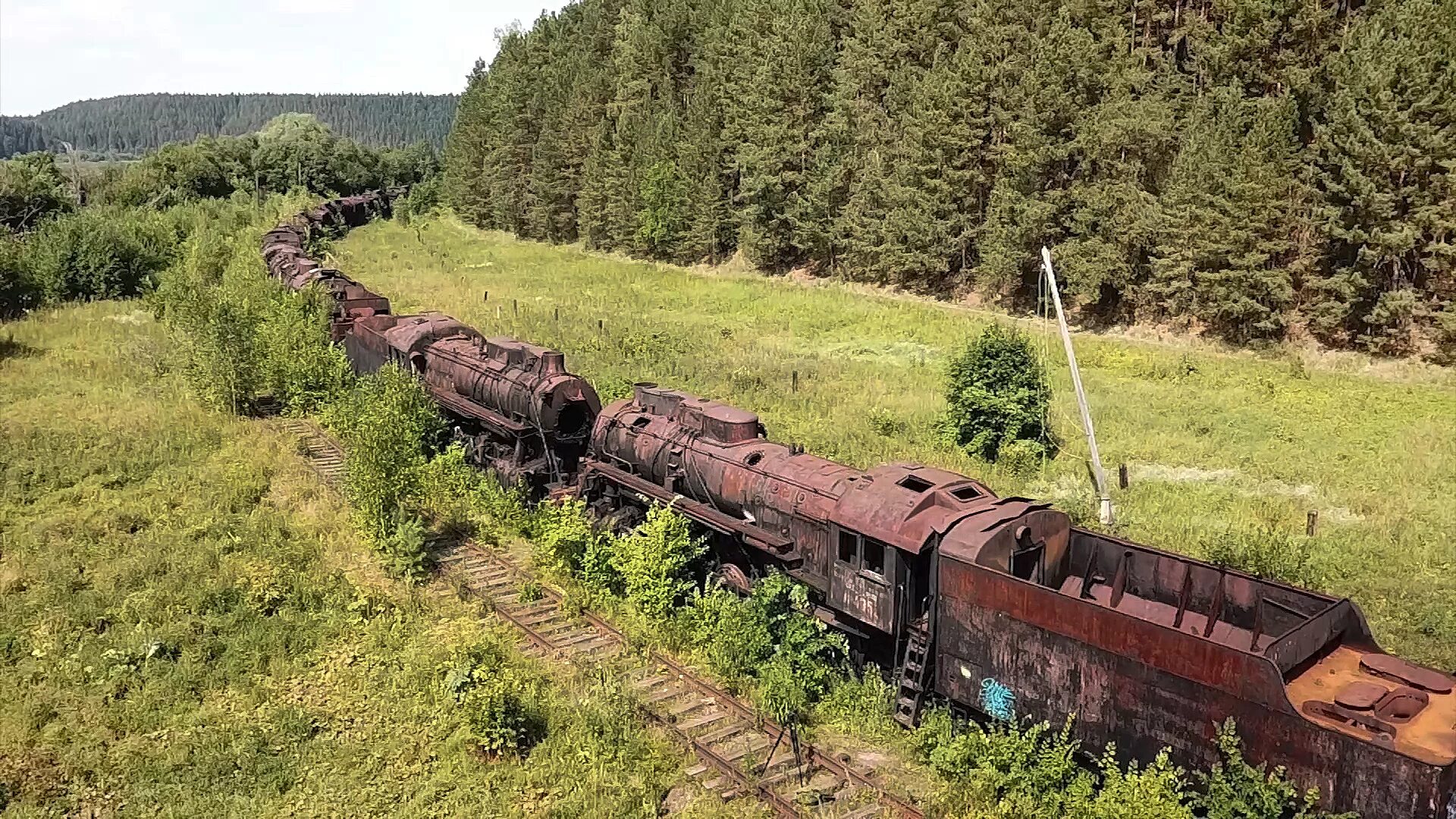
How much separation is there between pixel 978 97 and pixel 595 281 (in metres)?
24.3

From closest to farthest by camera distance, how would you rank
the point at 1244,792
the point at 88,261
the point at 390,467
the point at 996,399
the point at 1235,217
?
the point at 1244,792 < the point at 390,467 < the point at 996,399 < the point at 1235,217 < the point at 88,261

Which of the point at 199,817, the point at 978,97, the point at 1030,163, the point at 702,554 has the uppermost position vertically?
the point at 978,97

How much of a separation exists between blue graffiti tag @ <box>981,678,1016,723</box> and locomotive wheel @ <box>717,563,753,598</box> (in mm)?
4302

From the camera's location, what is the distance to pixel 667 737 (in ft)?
39.2

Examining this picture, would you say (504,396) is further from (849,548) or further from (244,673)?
(849,548)

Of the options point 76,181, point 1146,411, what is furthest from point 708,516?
point 76,181

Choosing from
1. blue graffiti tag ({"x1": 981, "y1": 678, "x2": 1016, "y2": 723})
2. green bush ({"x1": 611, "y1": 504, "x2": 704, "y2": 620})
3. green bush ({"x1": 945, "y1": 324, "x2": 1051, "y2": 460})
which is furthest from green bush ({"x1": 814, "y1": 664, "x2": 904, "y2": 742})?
green bush ({"x1": 945, "y1": 324, "x2": 1051, "y2": 460})

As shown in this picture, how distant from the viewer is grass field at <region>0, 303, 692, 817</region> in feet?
35.9

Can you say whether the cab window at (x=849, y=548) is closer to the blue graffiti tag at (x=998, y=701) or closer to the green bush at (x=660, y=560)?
the blue graffiti tag at (x=998, y=701)

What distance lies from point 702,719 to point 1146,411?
62.6 feet

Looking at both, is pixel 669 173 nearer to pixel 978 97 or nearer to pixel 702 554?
pixel 978 97

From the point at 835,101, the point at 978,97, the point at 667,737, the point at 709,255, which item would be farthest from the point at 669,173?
the point at 667,737

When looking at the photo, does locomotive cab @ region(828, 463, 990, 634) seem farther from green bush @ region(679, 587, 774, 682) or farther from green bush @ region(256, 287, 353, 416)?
green bush @ region(256, 287, 353, 416)

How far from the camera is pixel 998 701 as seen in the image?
10.9m
